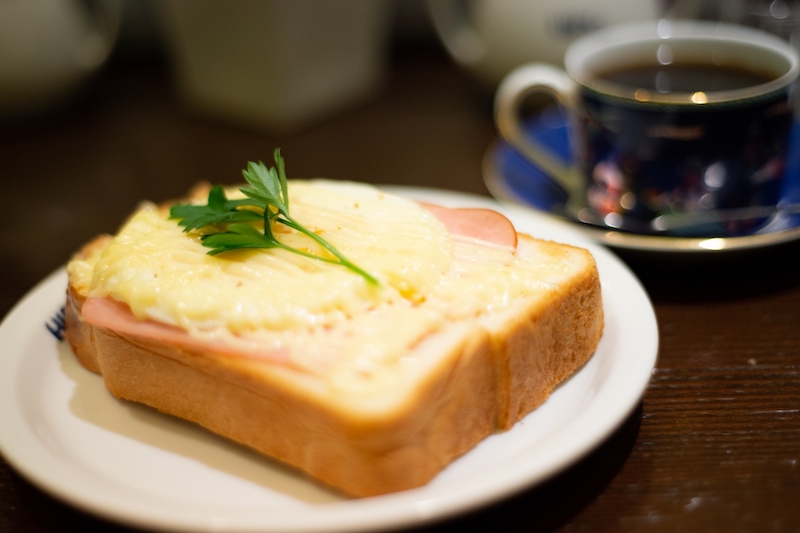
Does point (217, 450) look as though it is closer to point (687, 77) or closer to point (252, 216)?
point (252, 216)

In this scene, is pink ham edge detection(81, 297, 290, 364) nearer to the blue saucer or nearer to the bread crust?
the bread crust

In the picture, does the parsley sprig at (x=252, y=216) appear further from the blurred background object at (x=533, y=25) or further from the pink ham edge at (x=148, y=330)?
the blurred background object at (x=533, y=25)

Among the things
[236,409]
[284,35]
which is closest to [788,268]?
[236,409]

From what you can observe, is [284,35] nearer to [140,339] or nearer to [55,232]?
[55,232]

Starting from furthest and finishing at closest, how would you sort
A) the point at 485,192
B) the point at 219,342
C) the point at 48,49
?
the point at 48,49
the point at 485,192
the point at 219,342

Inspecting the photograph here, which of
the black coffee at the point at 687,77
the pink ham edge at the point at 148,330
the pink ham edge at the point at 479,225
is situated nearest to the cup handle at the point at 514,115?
the black coffee at the point at 687,77

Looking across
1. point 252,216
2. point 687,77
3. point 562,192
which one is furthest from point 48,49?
point 687,77
